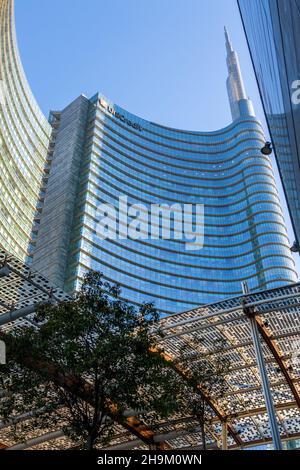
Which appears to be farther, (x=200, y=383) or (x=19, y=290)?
(x=200, y=383)

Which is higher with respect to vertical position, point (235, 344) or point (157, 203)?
point (157, 203)

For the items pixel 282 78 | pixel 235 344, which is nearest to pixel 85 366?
pixel 282 78

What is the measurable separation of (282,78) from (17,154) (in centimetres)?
9717

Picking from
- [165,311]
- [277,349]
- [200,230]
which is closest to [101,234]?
[165,311]

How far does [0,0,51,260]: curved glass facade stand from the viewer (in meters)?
95.2

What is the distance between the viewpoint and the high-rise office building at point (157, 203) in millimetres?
115188

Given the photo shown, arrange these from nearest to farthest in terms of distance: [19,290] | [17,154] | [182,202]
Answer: [19,290] → [17,154] → [182,202]

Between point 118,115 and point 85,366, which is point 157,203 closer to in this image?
point 118,115

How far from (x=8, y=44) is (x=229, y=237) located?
79008 mm

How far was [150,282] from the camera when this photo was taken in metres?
120

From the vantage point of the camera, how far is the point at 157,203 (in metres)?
138

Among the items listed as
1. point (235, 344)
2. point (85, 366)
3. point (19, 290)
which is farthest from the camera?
point (235, 344)

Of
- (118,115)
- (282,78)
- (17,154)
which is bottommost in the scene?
(282,78)
